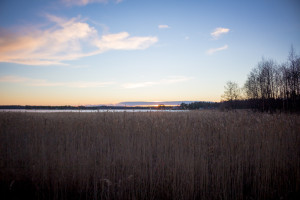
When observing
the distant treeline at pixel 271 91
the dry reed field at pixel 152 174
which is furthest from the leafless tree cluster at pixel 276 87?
the dry reed field at pixel 152 174

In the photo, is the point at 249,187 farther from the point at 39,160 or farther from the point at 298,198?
the point at 39,160

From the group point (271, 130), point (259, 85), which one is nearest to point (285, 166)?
point (271, 130)

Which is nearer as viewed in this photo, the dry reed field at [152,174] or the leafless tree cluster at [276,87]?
the dry reed field at [152,174]

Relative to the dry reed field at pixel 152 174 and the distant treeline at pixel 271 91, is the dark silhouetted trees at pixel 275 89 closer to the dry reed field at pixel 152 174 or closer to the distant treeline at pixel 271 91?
the distant treeline at pixel 271 91

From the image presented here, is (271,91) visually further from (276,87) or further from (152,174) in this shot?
(152,174)

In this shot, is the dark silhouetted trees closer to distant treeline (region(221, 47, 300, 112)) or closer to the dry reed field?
distant treeline (region(221, 47, 300, 112))

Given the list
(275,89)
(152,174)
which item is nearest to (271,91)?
(275,89)

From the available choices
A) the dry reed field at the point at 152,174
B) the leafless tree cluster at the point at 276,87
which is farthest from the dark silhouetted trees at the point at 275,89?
the dry reed field at the point at 152,174

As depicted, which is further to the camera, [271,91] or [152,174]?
[271,91]

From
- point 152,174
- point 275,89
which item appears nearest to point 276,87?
point 275,89

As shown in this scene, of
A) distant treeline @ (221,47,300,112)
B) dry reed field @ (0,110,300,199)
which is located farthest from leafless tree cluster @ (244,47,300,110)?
dry reed field @ (0,110,300,199)

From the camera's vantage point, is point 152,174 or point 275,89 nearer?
point 152,174

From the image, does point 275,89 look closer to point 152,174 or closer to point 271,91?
point 271,91

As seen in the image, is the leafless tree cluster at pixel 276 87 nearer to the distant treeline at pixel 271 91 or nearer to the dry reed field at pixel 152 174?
the distant treeline at pixel 271 91
